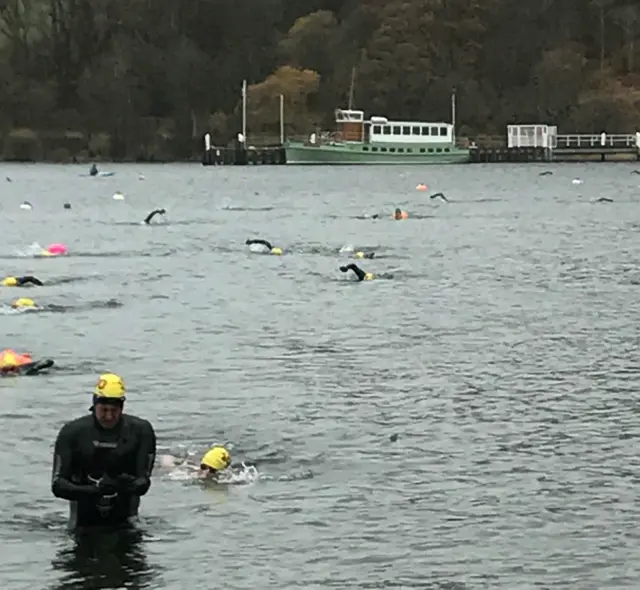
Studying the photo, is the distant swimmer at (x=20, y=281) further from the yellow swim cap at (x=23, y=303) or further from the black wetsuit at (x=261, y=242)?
the black wetsuit at (x=261, y=242)

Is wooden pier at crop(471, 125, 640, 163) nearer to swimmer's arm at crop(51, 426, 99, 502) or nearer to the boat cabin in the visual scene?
the boat cabin

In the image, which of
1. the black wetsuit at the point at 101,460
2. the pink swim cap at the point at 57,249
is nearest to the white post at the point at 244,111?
the pink swim cap at the point at 57,249

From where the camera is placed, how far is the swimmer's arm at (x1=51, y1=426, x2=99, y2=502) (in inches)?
728

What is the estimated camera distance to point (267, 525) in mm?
20469

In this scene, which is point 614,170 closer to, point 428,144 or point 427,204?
point 428,144

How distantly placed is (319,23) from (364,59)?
12.3 m

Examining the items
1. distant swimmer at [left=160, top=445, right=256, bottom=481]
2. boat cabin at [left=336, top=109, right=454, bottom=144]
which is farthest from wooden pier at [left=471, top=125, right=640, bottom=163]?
distant swimmer at [left=160, top=445, right=256, bottom=481]

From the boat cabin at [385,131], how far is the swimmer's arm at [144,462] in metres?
149

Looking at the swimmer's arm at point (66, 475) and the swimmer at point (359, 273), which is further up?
the swimmer's arm at point (66, 475)

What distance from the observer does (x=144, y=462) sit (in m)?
18.8

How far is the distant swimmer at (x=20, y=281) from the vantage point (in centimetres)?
4647

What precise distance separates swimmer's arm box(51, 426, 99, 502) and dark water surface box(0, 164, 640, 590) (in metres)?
0.74

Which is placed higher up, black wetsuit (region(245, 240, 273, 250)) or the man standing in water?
the man standing in water

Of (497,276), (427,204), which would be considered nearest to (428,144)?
(427,204)
